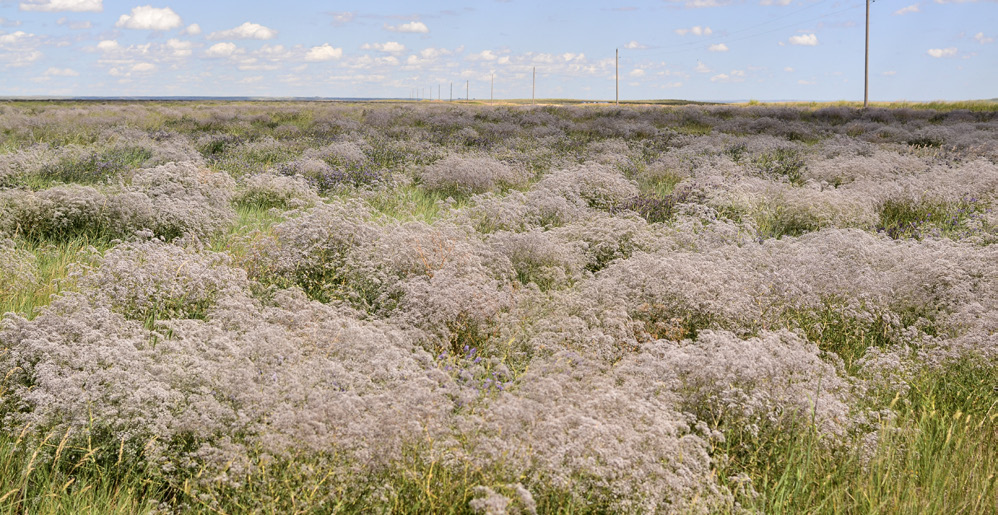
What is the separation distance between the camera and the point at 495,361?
13.2ft

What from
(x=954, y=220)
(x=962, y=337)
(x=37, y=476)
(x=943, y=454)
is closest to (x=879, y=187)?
(x=954, y=220)

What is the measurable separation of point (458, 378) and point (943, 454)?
8.48 feet

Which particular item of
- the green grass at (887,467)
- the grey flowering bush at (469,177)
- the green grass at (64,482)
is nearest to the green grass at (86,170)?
the grey flowering bush at (469,177)

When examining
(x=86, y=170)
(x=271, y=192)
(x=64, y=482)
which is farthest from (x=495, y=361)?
(x=86, y=170)

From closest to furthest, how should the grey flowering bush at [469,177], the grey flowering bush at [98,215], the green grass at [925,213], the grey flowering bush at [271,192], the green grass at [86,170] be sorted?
the grey flowering bush at [98,215], the green grass at [925,213], the grey flowering bush at [271,192], the green grass at [86,170], the grey flowering bush at [469,177]

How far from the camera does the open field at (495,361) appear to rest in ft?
8.91

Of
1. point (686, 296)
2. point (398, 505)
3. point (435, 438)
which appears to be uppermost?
point (686, 296)

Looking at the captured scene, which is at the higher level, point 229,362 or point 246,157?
point 246,157

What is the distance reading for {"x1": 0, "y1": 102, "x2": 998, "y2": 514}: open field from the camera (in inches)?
107

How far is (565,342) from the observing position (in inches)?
162

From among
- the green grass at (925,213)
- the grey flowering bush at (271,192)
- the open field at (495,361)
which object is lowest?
the open field at (495,361)

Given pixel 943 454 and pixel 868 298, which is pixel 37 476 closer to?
pixel 943 454

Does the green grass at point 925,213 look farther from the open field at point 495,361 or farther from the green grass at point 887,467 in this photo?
the green grass at point 887,467

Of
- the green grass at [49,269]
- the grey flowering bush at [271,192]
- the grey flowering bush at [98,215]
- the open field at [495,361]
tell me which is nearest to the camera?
the open field at [495,361]
